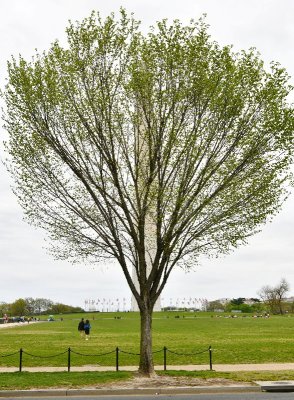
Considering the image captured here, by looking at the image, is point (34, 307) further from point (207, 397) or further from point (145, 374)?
point (207, 397)

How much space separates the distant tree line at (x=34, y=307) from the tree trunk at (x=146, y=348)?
157396 millimetres

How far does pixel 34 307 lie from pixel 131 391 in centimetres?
17760

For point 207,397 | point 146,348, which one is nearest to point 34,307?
point 146,348

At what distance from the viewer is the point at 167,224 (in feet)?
71.5

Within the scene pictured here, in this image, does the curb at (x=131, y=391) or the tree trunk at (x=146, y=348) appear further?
the tree trunk at (x=146, y=348)

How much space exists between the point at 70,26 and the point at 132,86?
3477 mm

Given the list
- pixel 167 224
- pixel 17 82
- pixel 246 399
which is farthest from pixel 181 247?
pixel 17 82

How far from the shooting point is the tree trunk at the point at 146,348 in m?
20.8

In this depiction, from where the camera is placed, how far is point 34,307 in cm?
18875

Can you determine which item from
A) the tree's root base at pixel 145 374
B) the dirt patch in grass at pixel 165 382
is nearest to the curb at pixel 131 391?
the dirt patch in grass at pixel 165 382

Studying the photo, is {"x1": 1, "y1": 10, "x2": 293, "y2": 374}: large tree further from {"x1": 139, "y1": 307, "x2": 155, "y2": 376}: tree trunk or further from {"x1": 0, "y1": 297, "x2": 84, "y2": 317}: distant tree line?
{"x1": 0, "y1": 297, "x2": 84, "y2": 317}: distant tree line

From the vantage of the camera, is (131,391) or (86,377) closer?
(131,391)

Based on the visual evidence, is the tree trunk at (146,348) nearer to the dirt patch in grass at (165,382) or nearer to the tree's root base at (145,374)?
the tree's root base at (145,374)

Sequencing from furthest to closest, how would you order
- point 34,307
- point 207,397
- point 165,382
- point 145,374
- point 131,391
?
point 34,307 < point 145,374 < point 165,382 < point 131,391 < point 207,397
